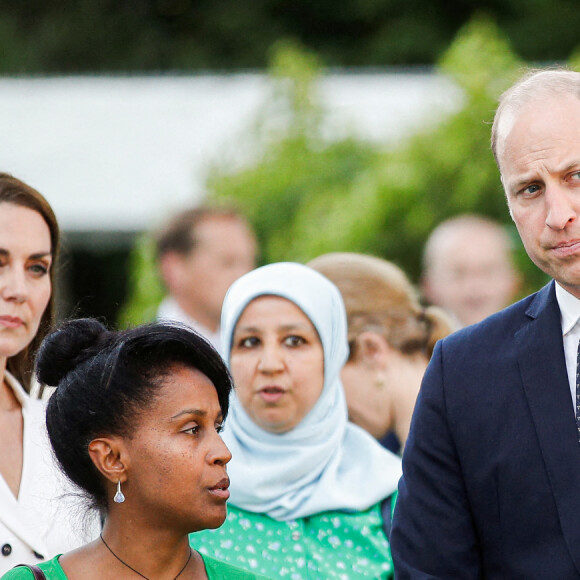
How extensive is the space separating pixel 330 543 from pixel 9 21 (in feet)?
71.5

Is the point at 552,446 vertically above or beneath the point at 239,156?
beneath

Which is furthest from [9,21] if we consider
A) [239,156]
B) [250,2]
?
[239,156]

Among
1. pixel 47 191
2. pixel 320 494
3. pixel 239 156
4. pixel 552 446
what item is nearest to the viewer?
pixel 552 446

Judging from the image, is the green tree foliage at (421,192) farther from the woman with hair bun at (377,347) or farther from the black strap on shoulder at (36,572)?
the black strap on shoulder at (36,572)

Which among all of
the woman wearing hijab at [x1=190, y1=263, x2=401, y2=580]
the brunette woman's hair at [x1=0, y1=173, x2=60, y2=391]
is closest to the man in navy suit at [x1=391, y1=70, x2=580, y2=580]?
the woman wearing hijab at [x1=190, y1=263, x2=401, y2=580]

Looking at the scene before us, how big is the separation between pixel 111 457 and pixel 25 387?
2.67ft

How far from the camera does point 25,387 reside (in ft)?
11.8

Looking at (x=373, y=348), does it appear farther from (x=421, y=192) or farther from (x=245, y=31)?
(x=245, y=31)

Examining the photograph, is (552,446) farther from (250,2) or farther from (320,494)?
(250,2)

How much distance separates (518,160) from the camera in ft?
8.63

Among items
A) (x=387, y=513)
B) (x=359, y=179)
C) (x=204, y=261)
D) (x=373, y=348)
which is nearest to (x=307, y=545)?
(x=387, y=513)

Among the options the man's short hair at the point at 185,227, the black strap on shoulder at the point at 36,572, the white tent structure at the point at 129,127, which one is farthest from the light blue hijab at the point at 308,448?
the white tent structure at the point at 129,127

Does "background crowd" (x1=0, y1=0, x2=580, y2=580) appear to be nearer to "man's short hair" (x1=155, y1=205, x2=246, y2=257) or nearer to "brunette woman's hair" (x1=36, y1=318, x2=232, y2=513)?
"brunette woman's hair" (x1=36, y1=318, x2=232, y2=513)

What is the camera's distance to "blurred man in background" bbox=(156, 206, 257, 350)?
6715mm
